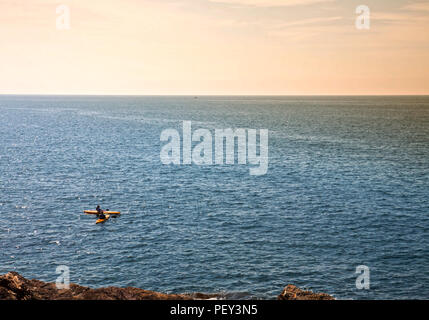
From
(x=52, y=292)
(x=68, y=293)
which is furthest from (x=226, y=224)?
(x=52, y=292)

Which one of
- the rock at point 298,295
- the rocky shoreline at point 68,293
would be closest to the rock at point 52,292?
the rocky shoreline at point 68,293

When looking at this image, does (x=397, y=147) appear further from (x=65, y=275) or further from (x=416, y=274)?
Result: (x=65, y=275)

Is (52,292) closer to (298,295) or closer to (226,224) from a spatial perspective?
(298,295)

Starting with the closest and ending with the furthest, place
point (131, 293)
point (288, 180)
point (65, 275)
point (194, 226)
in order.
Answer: point (131, 293), point (65, 275), point (194, 226), point (288, 180)

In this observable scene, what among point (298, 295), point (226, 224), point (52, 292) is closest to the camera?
point (298, 295)

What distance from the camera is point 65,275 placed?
42500 millimetres

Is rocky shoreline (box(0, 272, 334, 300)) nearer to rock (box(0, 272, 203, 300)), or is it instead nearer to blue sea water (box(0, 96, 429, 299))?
rock (box(0, 272, 203, 300))

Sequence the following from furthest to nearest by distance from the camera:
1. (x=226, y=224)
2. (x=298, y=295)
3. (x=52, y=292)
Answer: (x=226, y=224)
(x=52, y=292)
(x=298, y=295)

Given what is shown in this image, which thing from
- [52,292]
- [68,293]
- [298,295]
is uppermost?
[52,292]

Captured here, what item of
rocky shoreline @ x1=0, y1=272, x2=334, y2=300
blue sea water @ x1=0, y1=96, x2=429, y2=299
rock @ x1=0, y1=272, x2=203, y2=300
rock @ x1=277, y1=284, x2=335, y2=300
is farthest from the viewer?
blue sea water @ x1=0, y1=96, x2=429, y2=299

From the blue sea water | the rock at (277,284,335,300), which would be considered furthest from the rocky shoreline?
the blue sea water

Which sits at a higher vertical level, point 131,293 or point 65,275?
point 131,293
